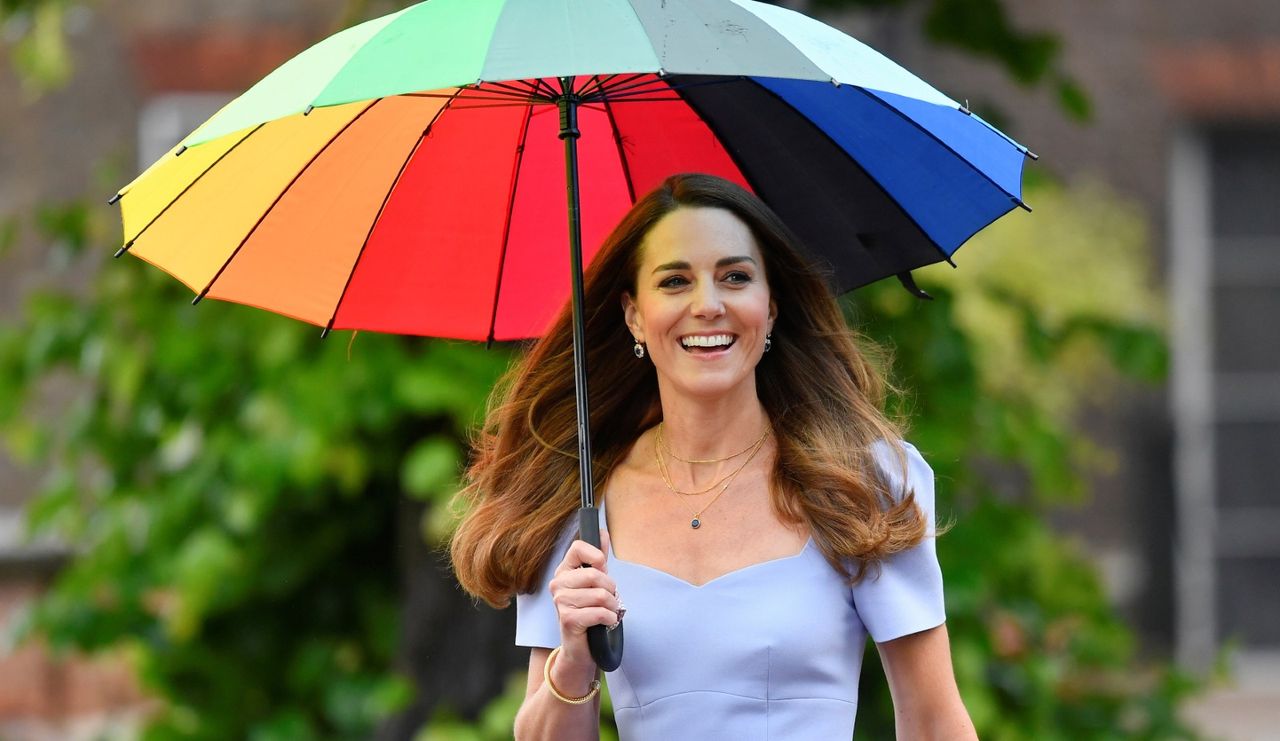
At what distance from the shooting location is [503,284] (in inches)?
119

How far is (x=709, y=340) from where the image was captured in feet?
8.39

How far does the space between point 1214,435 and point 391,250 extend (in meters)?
8.51

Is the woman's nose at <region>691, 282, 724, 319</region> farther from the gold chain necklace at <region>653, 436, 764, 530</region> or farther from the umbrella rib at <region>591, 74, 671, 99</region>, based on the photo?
the umbrella rib at <region>591, 74, 671, 99</region>

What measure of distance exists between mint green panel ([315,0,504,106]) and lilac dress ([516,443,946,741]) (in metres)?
0.78

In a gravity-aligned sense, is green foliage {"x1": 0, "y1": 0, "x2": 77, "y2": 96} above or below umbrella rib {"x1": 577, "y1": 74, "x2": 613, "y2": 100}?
above

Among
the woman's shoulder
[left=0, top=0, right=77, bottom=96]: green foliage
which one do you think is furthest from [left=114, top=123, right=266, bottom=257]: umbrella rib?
[left=0, top=0, right=77, bottom=96]: green foliage

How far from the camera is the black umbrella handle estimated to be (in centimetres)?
240

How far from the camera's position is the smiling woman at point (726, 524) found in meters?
2.50

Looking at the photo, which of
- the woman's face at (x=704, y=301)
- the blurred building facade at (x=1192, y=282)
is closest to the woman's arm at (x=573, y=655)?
the woman's face at (x=704, y=301)

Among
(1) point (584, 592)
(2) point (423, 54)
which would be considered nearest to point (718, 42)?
(2) point (423, 54)

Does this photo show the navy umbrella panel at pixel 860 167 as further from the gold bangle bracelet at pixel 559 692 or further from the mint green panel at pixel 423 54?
the gold bangle bracelet at pixel 559 692

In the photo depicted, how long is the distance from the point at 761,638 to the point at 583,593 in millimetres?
291

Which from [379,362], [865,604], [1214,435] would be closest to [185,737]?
[379,362]

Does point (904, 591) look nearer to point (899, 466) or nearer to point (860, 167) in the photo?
point (899, 466)
